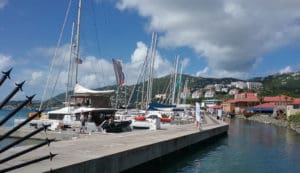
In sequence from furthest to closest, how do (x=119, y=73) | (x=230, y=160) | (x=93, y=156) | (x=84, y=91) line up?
1. (x=119, y=73)
2. (x=84, y=91)
3. (x=230, y=160)
4. (x=93, y=156)

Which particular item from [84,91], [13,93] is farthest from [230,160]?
[13,93]

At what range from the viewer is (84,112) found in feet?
135

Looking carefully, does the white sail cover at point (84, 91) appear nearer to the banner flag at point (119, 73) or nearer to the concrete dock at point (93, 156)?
the concrete dock at point (93, 156)

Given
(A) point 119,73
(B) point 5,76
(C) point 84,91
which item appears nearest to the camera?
(B) point 5,76

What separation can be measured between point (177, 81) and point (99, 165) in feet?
288

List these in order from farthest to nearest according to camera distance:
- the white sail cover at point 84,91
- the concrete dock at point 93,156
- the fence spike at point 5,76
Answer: the white sail cover at point 84,91 < the concrete dock at point 93,156 < the fence spike at point 5,76

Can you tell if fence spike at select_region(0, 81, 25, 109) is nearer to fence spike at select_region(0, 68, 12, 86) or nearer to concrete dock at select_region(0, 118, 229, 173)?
fence spike at select_region(0, 68, 12, 86)

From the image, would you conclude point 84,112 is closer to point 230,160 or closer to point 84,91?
point 84,91

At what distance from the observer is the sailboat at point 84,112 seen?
129ft

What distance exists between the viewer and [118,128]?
3997 centimetres

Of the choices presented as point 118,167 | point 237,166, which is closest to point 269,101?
point 237,166

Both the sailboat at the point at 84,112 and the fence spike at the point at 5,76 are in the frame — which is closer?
the fence spike at the point at 5,76

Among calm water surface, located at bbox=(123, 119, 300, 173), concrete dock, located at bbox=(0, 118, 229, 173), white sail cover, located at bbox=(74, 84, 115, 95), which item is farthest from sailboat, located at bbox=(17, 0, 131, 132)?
concrete dock, located at bbox=(0, 118, 229, 173)

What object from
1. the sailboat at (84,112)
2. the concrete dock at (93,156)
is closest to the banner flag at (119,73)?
the sailboat at (84,112)
